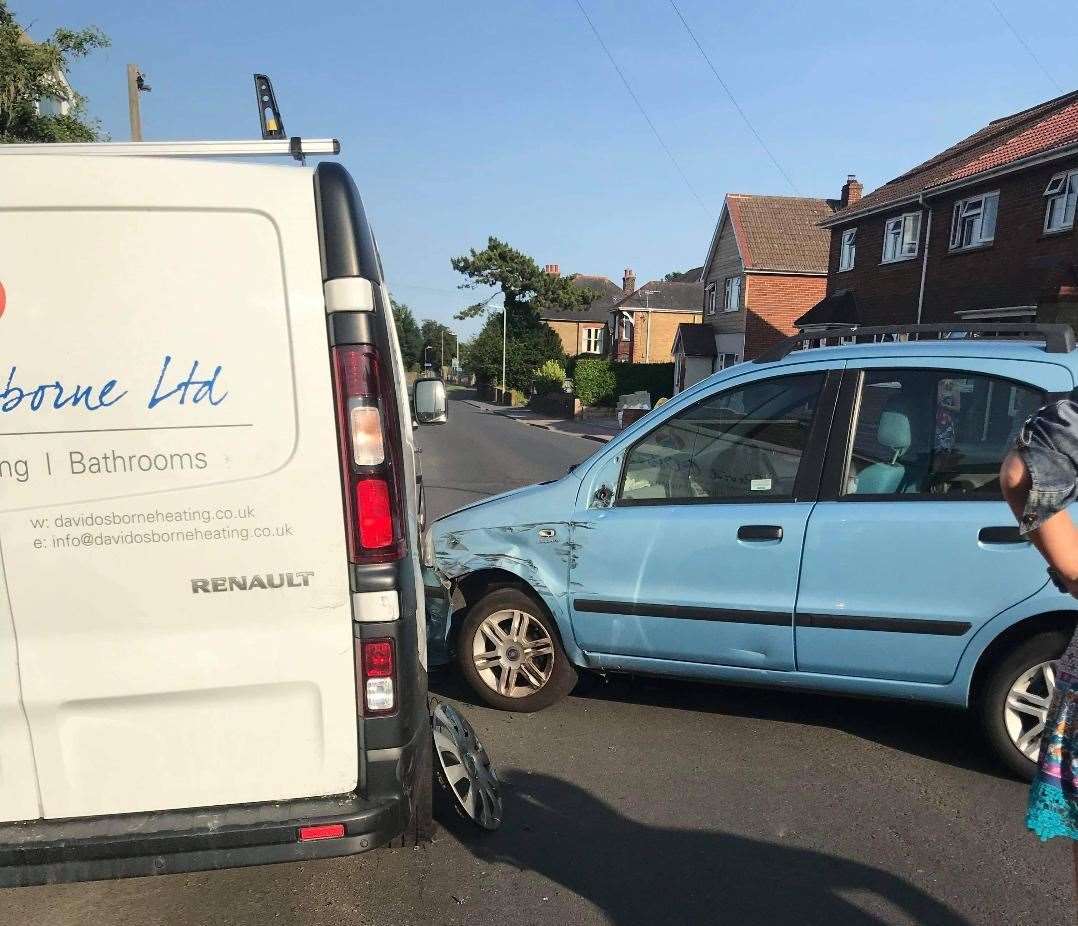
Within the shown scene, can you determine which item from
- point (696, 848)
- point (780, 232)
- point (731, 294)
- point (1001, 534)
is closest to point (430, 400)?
point (696, 848)

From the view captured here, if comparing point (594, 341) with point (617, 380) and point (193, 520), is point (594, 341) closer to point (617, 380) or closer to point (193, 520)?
point (617, 380)

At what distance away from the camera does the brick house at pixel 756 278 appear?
111 feet

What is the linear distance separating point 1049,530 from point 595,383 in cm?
3756

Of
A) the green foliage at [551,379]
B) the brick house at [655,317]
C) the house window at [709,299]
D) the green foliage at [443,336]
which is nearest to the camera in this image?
the house window at [709,299]

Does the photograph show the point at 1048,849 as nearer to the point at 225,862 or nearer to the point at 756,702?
the point at 756,702

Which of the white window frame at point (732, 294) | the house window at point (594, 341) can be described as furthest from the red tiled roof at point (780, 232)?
the house window at point (594, 341)

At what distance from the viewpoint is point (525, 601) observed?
4129 mm

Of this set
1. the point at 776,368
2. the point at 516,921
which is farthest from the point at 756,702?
the point at 516,921

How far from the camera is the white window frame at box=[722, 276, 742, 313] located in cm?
3469

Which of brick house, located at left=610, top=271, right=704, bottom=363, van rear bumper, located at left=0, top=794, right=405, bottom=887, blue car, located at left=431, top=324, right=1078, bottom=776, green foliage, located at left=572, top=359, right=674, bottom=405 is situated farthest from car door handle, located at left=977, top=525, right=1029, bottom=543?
brick house, located at left=610, top=271, right=704, bottom=363

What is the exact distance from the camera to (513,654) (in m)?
4.19

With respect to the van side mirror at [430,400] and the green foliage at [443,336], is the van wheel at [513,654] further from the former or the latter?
the green foliage at [443,336]

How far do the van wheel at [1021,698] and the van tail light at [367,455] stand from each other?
2.65 m

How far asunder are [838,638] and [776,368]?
1.28 metres
